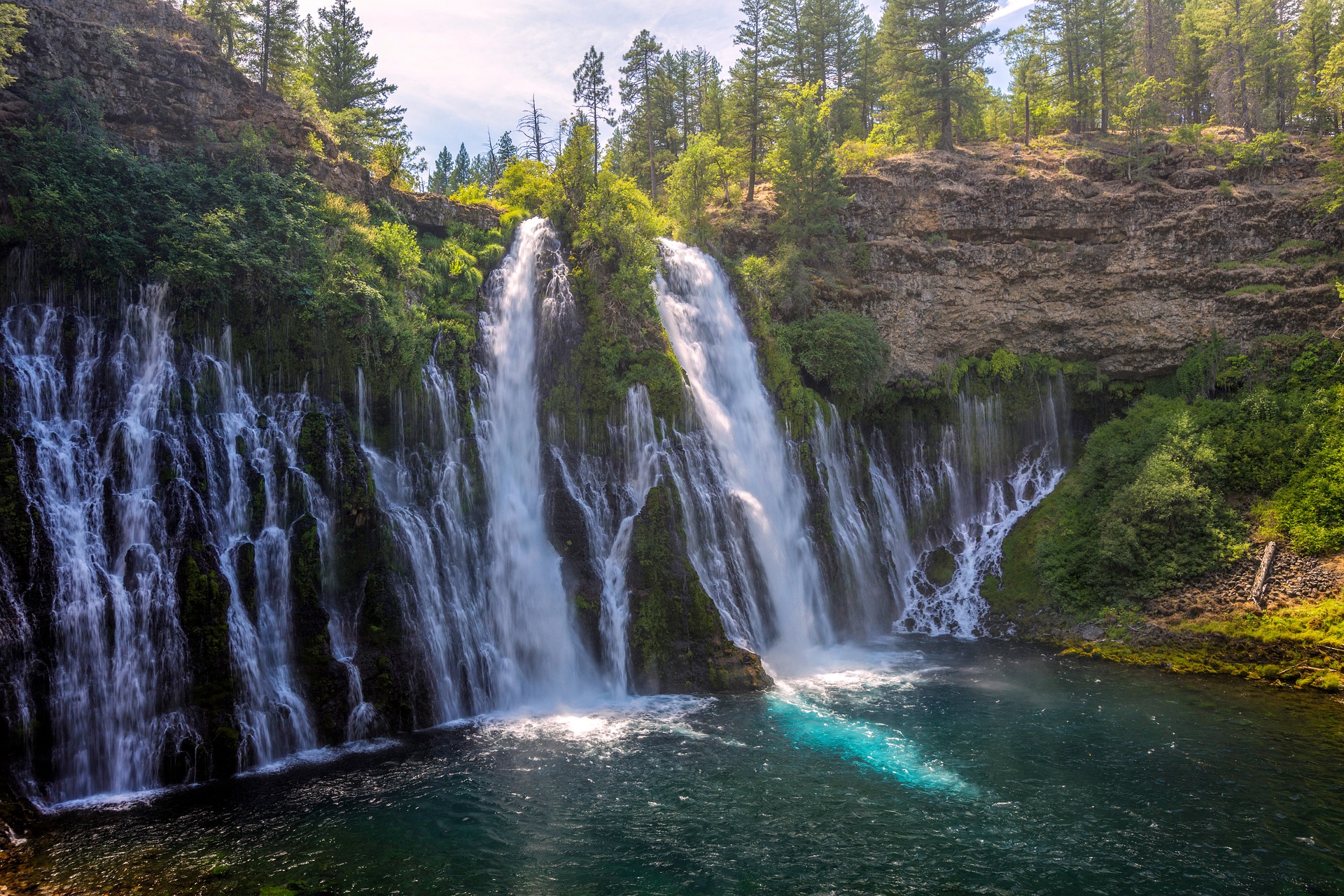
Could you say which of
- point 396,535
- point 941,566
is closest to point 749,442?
point 941,566

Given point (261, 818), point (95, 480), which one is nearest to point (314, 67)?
point (95, 480)

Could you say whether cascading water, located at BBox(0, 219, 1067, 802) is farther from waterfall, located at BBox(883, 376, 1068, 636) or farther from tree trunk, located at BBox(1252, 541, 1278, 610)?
tree trunk, located at BBox(1252, 541, 1278, 610)

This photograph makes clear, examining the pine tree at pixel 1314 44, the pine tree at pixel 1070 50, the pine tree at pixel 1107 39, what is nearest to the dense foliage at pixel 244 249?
the pine tree at pixel 1107 39

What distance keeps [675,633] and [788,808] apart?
22.3 ft

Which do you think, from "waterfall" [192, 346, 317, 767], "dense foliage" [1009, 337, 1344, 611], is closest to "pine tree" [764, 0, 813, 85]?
"dense foliage" [1009, 337, 1344, 611]

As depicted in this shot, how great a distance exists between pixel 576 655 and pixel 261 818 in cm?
796

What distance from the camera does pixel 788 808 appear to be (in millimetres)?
11812

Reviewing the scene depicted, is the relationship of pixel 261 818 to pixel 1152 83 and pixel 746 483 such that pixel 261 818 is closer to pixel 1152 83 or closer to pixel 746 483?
pixel 746 483

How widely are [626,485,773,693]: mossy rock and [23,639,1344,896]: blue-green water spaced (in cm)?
123

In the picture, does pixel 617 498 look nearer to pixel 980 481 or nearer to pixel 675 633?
pixel 675 633

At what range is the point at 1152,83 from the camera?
33469mm

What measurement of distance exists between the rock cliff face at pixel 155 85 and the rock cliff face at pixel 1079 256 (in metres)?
20.5

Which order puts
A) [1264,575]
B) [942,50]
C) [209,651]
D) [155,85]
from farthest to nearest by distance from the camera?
[942,50] < [1264,575] < [155,85] < [209,651]

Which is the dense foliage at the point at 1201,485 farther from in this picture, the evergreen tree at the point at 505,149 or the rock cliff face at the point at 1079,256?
the evergreen tree at the point at 505,149
